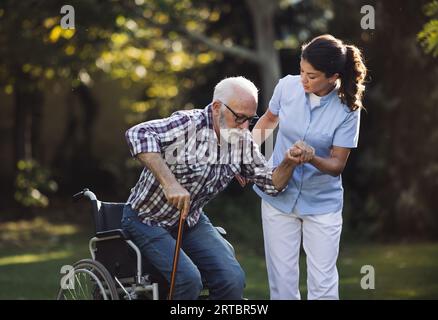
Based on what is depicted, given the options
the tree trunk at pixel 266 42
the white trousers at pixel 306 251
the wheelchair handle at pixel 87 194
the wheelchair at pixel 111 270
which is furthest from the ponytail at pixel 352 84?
the tree trunk at pixel 266 42

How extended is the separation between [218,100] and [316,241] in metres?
0.84

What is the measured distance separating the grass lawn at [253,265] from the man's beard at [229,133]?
2.75 metres

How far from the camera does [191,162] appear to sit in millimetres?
4527

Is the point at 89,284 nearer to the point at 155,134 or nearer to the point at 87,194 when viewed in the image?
the point at 87,194

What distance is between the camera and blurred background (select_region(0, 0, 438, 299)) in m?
10.5

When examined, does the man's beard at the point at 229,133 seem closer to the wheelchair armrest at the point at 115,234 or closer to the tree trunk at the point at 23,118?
the wheelchair armrest at the point at 115,234

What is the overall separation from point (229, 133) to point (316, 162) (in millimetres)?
444

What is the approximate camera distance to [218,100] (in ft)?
14.8

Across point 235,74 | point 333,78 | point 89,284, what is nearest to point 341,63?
point 333,78

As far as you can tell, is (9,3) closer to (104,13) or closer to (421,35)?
(104,13)

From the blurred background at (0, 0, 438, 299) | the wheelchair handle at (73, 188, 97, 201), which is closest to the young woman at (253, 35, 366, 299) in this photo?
the wheelchair handle at (73, 188, 97, 201)

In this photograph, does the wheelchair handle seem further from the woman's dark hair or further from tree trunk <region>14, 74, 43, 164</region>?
tree trunk <region>14, 74, 43, 164</region>

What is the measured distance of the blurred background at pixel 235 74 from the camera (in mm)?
10523
